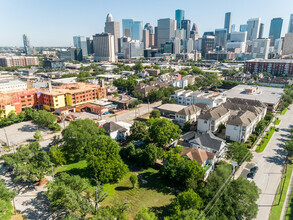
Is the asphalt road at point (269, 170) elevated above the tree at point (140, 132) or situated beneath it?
situated beneath

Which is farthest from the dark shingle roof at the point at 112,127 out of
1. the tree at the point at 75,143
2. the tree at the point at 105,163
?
the tree at the point at 105,163

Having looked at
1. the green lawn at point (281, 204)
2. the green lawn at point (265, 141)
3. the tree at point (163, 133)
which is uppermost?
the tree at point (163, 133)

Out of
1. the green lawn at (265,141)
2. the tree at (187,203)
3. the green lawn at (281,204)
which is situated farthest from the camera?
the green lawn at (265,141)

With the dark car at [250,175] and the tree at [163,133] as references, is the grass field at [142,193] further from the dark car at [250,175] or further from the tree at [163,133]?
the dark car at [250,175]

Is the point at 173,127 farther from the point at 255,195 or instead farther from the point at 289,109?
the point at 289,109

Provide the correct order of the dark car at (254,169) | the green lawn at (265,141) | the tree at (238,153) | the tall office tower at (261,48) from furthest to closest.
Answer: the tall office tower at (261,48) < the green lawn at (265,141) < the tree at (238,153) < the dark car at (254,169)

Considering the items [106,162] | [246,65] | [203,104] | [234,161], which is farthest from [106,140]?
[246,65]

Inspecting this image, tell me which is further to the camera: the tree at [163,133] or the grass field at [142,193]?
the tree at [163,133]

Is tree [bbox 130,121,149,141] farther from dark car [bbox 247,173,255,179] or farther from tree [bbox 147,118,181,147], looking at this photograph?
dark car [bbox 247,173,255,179]
